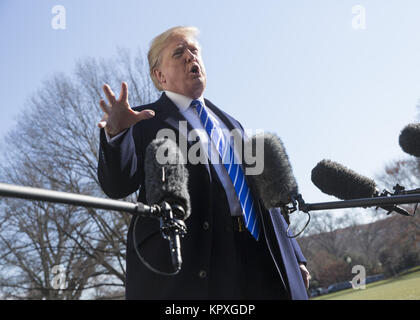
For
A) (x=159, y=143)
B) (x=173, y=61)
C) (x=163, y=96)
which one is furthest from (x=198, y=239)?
(x=173, y=61)

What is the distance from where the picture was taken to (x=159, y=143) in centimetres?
224

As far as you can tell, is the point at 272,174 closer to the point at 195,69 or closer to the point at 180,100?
the point at 180,100

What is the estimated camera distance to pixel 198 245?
247 cm

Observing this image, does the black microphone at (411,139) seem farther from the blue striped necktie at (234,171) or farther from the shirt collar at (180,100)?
the shirt collar at (180,100)

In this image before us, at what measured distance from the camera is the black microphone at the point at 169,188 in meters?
1.93

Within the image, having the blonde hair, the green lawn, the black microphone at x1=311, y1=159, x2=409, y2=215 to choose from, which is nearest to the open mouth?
the blonde hair

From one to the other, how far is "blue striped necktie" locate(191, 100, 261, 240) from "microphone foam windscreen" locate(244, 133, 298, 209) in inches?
3.3

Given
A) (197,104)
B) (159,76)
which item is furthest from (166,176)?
(159,76)

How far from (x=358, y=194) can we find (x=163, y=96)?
64.4 inches

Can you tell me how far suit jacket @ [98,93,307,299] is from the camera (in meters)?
Answer: 2.39

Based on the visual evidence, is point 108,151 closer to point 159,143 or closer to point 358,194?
point 159,143

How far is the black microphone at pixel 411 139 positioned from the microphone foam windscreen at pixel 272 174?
1162 mm

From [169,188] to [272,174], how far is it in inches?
36.6
